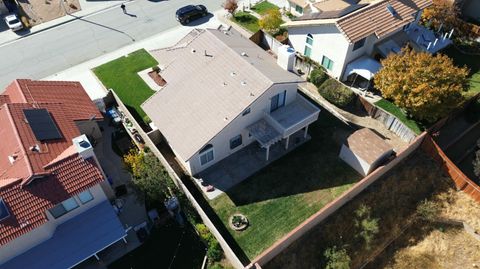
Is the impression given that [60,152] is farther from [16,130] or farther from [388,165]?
[388,165]

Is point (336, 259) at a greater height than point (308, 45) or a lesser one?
lesser

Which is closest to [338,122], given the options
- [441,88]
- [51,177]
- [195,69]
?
[441,88]

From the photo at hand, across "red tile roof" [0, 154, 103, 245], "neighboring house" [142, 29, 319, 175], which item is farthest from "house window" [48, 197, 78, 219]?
"neighboring house" [142, 29, 319, 175]

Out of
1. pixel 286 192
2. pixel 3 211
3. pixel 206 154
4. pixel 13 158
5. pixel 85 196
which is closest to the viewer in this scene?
pixel 3 211

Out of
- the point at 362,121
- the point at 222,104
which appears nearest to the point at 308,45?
the point at 362,121

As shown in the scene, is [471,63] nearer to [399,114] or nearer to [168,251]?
[399,114]
